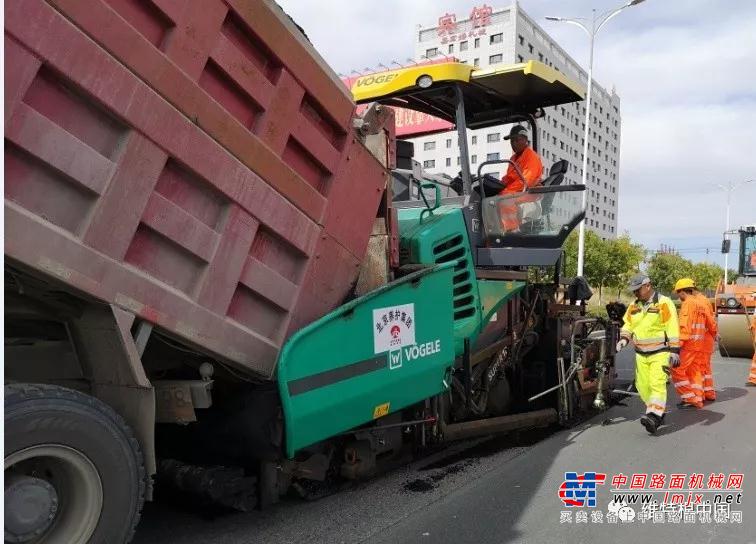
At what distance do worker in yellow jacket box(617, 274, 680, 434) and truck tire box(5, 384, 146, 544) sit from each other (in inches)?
173

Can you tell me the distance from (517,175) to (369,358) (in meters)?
2.50

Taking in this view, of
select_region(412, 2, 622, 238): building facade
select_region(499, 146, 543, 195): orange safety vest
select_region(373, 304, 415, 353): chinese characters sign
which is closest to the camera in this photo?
select_region(373, 304, 415, 353): chinese characters sign

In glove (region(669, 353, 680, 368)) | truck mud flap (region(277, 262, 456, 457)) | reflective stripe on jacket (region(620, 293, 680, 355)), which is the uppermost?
reflective stripe on jacket (region(620, 293, 680, 355))

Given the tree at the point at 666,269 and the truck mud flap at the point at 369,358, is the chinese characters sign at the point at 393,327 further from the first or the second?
the tree at the point at 666,269

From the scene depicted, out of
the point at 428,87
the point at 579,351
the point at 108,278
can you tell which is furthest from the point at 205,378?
the point at 579,351

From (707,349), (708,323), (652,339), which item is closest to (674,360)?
(652,339)

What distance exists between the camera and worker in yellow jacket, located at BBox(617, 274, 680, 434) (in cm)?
541

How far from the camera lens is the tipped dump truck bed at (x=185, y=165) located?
2.08 metres

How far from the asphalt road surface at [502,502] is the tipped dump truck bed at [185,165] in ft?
3.26

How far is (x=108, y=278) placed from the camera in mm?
2281

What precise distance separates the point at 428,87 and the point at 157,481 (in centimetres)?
334

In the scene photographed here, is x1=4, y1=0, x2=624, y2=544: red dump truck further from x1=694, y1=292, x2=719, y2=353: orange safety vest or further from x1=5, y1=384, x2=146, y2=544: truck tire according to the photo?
x1=694, y1=292, x2=719, y2=353: orange safety vest

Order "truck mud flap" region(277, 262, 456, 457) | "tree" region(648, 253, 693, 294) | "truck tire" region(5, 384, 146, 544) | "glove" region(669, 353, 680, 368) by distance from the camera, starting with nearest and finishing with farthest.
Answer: "truck tire" region(5, 384, 146, 544)
"truck mud flap" region(277, 262, 456, 457)
"glove" region(669, 353, 680, 368)
"tree" region(648, 253, 693, 294)

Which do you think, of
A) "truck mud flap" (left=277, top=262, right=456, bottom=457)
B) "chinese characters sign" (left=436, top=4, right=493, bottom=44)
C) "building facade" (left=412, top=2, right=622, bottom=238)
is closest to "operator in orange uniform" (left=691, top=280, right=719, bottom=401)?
"truck mud flap" (left=277, top=262, right=456, bottom=457)
